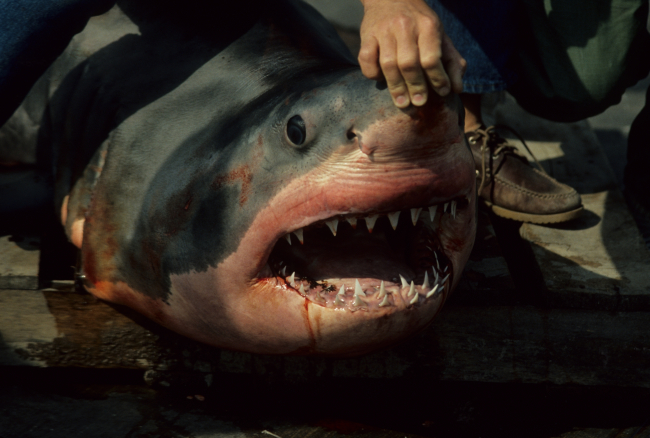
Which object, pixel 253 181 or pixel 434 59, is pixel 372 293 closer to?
pixel 253 181

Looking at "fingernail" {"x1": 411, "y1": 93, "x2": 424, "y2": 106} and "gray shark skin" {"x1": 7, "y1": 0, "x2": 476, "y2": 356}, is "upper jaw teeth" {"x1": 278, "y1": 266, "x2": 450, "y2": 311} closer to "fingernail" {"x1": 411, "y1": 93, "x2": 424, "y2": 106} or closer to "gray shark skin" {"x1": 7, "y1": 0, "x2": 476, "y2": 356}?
"gray shark skin" {"x1": 7, "y1": 0, "x2": 476, "y2": 356}

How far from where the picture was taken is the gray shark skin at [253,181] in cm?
130

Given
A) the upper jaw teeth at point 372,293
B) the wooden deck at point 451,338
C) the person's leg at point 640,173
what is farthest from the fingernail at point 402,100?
the person's leg at point 640,173

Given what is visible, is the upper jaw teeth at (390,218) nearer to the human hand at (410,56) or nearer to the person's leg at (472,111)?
the human hand at (410,56)

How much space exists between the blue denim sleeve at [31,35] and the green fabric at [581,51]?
1.65 metres

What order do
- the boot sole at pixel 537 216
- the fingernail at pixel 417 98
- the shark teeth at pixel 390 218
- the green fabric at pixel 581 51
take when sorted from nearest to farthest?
the fingernail at pixel 417 98
the shark teeth at pixel 390 218
the boot sole at pixel 537 216
the green fabric at pixel 581 51

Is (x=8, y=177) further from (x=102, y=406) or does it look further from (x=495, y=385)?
(x=495, y=385)

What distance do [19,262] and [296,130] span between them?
1154 millimetres

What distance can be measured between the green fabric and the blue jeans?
0.10 m

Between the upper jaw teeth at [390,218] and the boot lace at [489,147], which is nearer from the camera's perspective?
the upper jaw teeth at [390,218]

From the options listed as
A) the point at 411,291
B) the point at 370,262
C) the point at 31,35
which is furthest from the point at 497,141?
the point at 31,35

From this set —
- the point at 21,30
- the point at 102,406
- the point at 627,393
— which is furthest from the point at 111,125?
the point at 627,393

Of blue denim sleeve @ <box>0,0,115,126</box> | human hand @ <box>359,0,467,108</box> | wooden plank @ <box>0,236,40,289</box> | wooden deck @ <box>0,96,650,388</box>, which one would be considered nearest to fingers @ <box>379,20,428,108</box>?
human hand @ <box>359,0,467,108</box>

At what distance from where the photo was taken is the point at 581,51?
2.64 meters
